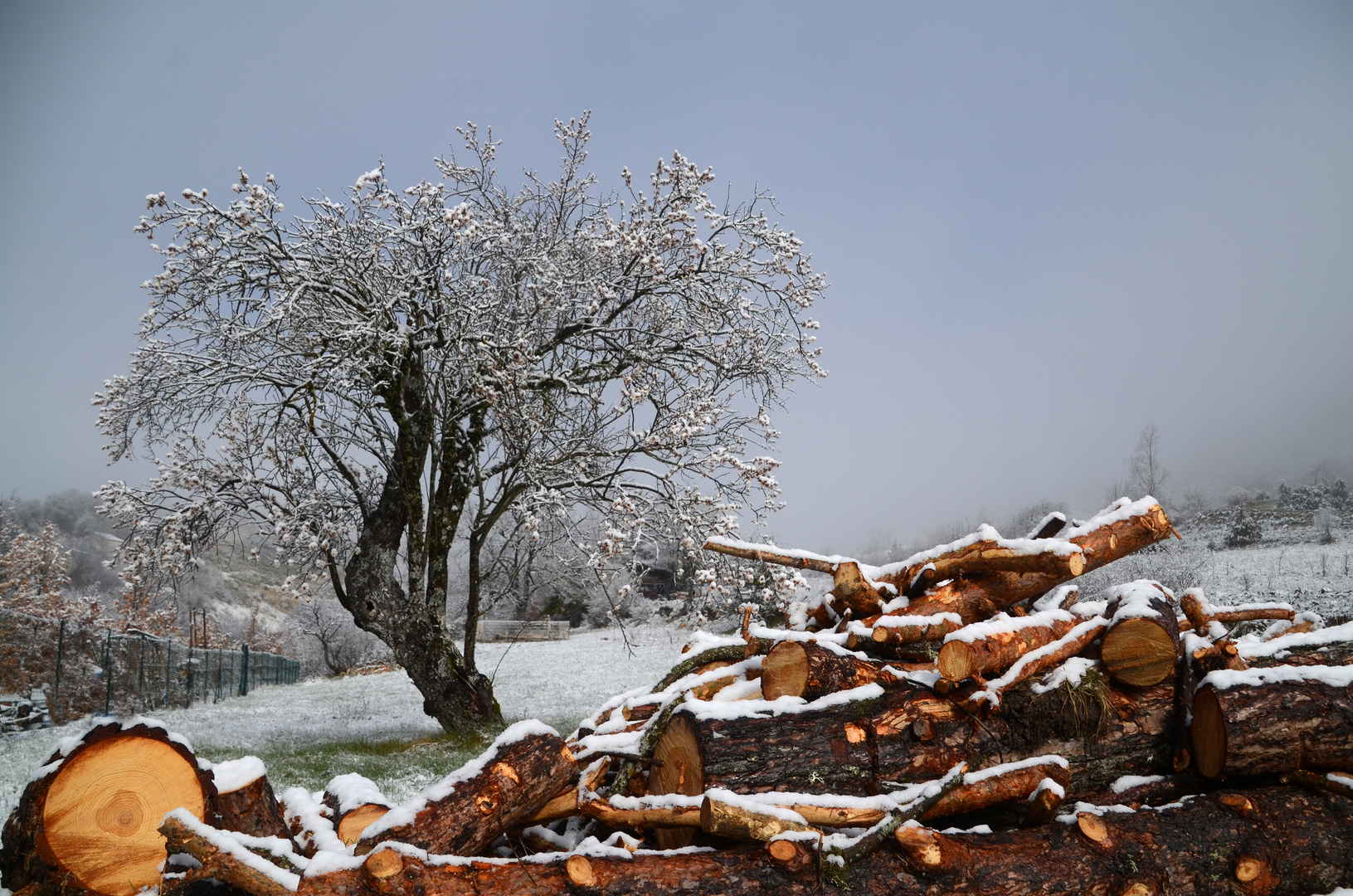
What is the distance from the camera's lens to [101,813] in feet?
10.3

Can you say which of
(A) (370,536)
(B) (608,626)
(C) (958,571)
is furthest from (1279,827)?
(B) (608,626)

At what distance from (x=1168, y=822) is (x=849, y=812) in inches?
60.2

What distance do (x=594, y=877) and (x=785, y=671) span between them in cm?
127

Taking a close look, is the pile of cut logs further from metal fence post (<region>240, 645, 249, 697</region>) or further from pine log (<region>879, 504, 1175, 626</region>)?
metal fence post (<region>240, 645, 249, 697</region>)

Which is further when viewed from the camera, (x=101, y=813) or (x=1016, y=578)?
(x=1016, y=578)

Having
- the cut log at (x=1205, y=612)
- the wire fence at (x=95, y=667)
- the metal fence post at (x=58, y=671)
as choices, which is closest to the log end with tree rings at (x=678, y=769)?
the cut log at (x=1205, y=612)

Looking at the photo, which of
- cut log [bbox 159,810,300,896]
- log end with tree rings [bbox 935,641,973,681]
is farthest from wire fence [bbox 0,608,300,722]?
→ log end with tree rings [bbox 935,641,973,681]

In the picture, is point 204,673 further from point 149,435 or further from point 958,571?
point 958,571

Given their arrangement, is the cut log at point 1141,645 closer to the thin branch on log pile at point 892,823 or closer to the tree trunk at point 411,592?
the thin branch on log pile at point 892,823

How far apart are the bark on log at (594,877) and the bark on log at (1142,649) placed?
6.79 feet

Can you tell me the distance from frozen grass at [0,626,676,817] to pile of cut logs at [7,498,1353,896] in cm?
108

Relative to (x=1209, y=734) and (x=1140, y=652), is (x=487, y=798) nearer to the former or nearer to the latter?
(x=1140, y=652)

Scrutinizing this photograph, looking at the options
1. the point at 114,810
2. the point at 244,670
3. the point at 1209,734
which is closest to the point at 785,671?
the point at 1209,734

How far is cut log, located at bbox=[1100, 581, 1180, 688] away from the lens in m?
3.68
